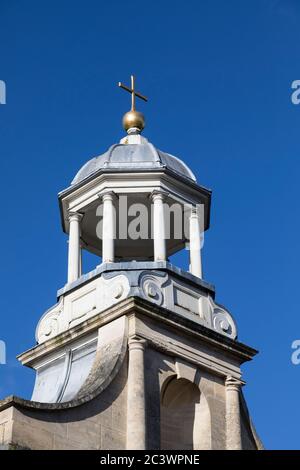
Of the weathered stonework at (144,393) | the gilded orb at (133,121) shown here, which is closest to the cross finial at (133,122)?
the gilded orb at (133,121)

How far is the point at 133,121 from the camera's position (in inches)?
1527

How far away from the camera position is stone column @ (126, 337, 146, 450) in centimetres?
3069

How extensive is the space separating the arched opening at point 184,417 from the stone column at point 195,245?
3.66 m

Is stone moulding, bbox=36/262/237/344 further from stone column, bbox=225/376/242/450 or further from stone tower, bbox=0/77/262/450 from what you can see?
stone column, bbox=225/376/242/450

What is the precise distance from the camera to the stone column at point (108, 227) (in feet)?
114

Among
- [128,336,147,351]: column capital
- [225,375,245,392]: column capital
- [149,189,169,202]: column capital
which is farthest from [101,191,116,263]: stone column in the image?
[225,375,245,392]: column capital

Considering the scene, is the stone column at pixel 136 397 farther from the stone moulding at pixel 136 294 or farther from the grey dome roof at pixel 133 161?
the grey dome roof at pixel 133 161

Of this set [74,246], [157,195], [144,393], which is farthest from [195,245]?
[144,393]

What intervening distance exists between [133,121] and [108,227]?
4.84 metres

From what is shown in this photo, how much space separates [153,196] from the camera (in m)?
35.5

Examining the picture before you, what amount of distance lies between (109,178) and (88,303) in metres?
3.44
